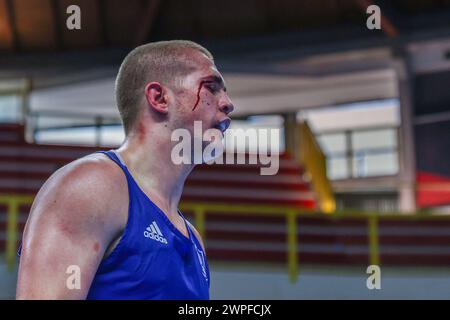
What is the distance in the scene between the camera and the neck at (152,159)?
2.35 meters

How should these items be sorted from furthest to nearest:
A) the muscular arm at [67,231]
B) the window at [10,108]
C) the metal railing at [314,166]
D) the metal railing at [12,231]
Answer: the window at [10,108] → the metal railing at [314,166] → the metal railing at [12,231] → the muscular arm at [67,231]

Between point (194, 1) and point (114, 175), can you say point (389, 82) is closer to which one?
point (194, 1)

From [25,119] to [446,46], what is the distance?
955 cm

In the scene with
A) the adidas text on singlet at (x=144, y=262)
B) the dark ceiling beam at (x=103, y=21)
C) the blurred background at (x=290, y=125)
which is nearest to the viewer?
the adidas text on singlet at (x=144, y=262)

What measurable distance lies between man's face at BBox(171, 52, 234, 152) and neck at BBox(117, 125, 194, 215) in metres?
0.07

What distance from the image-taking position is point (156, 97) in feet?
7.68

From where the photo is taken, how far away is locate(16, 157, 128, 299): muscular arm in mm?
Result: 1953

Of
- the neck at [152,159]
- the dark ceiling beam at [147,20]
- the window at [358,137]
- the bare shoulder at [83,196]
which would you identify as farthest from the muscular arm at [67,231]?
the window at [358,137]

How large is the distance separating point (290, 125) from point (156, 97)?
52.7 ft

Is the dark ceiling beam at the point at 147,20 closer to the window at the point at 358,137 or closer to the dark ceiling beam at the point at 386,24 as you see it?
the dark ceiling beam at the point at 386,24

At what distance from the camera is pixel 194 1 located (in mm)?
18500

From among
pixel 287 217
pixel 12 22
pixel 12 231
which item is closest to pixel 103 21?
pixel 12 22

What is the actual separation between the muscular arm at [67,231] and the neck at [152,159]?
0.78 feet

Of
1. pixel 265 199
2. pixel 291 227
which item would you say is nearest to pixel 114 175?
pixel 291 227
